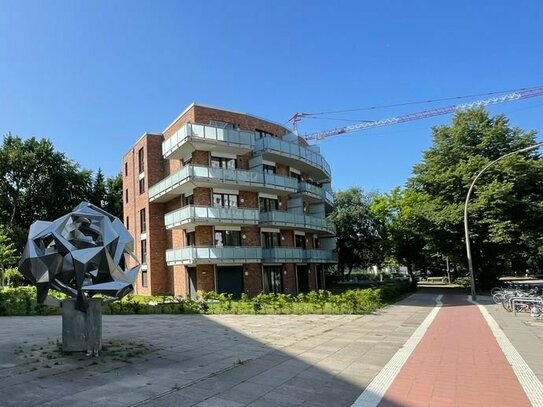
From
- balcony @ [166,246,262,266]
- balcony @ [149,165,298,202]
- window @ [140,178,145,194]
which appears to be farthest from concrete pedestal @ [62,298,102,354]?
window @ [140,178,145,194]

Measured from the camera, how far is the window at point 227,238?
3080cm

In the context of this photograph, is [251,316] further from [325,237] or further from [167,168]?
[325,237]

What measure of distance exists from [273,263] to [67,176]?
31798mm

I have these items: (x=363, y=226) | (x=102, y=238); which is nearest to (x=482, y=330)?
(x=102, y=238)

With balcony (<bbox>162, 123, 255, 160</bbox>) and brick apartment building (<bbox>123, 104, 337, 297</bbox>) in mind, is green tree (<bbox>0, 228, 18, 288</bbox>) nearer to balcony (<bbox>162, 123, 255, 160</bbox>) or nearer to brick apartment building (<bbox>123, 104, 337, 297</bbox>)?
brick apartment building (<bbox>123, 104, 337, 297</bbox>)

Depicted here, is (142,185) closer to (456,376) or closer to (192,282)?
(192,282)

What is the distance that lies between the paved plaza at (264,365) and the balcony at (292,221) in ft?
56.7

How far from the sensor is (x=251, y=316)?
18125mm

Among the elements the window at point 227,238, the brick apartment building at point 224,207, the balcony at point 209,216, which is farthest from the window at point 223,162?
the window at point 227,238

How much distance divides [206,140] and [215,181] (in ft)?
9.14

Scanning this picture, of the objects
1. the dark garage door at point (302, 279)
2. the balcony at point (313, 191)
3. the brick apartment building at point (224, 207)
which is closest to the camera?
the brick apartment building at point (224, 207)

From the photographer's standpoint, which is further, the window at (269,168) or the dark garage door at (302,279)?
the dark garage door at (302,279)

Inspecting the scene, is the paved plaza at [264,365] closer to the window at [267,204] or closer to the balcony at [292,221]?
the balcony at [292,221]

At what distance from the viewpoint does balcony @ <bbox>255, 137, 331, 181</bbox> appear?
108ft
